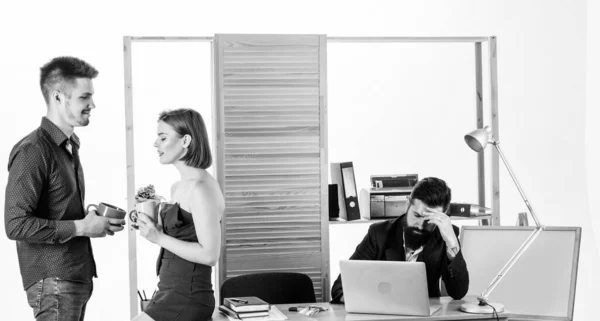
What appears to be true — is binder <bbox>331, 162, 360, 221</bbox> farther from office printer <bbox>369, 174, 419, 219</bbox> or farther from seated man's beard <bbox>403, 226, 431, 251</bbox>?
seated man's beard <bbox>403, 226, 431, 251</bbox>

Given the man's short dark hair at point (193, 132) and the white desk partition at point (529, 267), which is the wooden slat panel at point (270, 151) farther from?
the man's short dark hair at point (193, 132)

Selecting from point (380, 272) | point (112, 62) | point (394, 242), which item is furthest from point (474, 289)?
point (112, 62)

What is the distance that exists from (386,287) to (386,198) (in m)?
1.45

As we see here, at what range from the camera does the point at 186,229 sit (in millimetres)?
3094

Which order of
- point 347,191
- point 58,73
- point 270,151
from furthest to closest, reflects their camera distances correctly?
point 347,191 < point 270,151 < point 58,73

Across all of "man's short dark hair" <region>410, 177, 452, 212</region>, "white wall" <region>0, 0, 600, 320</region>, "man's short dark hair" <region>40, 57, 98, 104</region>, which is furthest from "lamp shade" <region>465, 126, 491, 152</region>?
"white wall" <region>0, 0, 600, 320</region>

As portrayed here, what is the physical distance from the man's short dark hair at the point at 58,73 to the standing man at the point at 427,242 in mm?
1609

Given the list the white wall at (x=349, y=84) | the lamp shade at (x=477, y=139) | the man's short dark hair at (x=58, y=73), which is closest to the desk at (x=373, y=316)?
the lamp shade at (x=477, y=139)

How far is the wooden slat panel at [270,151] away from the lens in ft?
14.9

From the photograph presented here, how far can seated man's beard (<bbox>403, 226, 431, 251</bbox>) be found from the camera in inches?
157

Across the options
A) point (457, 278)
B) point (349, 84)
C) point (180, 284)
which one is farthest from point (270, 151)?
point (180, 284)

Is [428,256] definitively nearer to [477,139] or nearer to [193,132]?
[477,139]

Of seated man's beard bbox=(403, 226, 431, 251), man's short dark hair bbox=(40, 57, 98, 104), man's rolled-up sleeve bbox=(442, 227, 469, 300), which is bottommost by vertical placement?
man's rolled-up sleeve bbox=(442, 227, 469, 300)

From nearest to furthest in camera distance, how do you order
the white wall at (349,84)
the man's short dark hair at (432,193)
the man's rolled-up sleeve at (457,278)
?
1. the man's rolled-up sleeve at (457,278)
2. the man's short dark hair at (432,193)
3. the white wall at (349,84)
